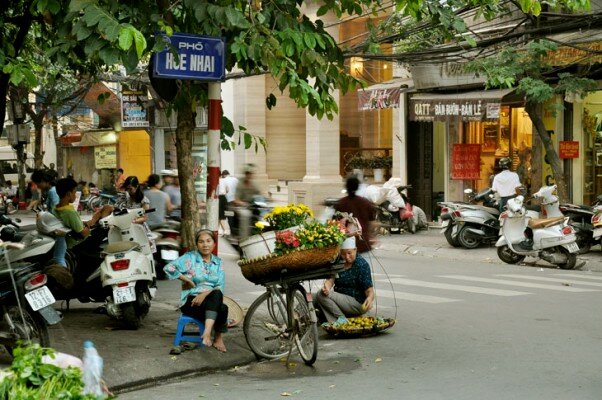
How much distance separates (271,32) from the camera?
889cm

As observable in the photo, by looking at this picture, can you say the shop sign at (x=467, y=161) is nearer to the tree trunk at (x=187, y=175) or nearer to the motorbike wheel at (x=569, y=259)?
the motorbike wheel at (x=569, y=259)

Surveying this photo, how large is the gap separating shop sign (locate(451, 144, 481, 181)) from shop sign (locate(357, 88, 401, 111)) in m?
1.88

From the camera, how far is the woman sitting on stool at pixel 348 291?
33.8ft

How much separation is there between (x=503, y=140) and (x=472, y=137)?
3.30 ft

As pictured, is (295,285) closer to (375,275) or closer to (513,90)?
(375,275)

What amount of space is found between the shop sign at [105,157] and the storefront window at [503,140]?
2372 cm

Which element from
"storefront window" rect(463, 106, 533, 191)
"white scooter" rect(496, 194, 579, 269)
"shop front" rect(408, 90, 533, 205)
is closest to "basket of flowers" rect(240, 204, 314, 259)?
"white scooter" rect(496, 194, 579, 269)

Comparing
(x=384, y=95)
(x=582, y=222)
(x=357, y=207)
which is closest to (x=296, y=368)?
(x=357, y=207)

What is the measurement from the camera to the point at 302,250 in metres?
8.72

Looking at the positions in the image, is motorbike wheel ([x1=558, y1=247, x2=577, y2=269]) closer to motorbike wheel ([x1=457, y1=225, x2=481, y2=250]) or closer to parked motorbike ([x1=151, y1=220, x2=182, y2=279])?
motorbike wheel ([x1=457, y1=225, x2=481, y2=250])

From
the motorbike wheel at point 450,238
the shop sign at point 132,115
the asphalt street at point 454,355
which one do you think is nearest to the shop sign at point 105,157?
the shop sign at point 132,115

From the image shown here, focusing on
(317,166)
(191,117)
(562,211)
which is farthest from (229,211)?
(317,166)

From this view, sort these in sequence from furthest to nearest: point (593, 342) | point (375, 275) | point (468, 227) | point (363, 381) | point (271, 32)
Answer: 1. point (468, 227)
2. point (375, 275)
3. point (593, 342)
4. point (271, 32)
5. point (363, 381)

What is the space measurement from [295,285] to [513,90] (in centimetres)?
1228
